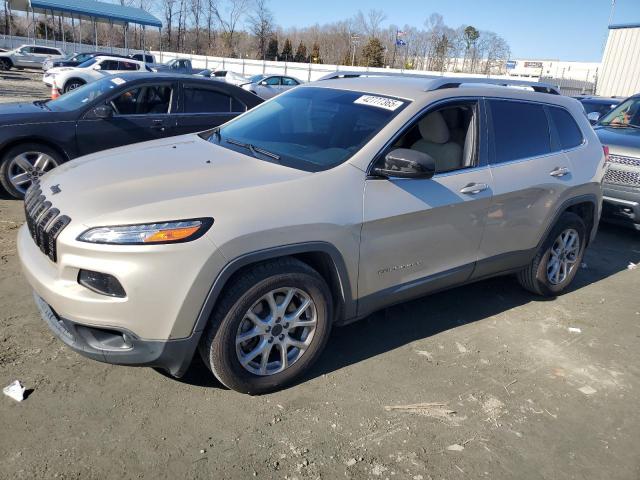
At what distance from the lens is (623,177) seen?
6.48 m

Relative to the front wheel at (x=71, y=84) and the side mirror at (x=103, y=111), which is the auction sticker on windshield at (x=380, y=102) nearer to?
the side mirror at (x=103, y=111)

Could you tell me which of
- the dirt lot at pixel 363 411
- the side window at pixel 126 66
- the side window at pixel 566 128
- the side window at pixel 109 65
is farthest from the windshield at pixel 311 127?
the side window at pixel 126 66

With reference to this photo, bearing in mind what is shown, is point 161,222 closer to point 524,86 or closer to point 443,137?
point 443,137

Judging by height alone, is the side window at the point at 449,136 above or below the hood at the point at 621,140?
above

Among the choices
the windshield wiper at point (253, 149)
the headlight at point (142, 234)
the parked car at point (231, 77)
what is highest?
the windshield wiper at point (253, 149)

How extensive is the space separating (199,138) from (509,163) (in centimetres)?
240

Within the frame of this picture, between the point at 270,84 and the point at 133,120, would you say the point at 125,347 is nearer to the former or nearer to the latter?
the point at 133,120

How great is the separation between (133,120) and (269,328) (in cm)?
471

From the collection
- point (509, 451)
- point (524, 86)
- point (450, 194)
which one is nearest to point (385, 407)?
point (509, 451)

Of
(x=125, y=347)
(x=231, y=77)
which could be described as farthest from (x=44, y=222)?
(x=231, y=77)

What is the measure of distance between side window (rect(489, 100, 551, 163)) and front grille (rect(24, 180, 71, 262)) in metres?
2.98

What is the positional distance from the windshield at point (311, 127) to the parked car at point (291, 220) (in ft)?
0.05

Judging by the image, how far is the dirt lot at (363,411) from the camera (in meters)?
2.58

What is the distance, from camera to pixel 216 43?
257ft
